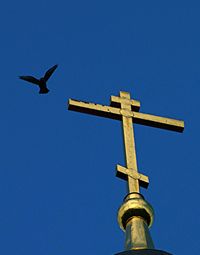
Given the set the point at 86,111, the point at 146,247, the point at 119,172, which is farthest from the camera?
the point at 86,111

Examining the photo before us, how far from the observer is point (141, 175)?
13.6 m

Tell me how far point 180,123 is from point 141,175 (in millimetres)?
1679

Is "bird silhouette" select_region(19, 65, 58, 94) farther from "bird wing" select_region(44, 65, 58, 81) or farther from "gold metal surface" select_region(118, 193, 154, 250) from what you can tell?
"gold metal surface" select_region(118, 193, 154, 250)

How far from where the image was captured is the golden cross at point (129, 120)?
13555mm

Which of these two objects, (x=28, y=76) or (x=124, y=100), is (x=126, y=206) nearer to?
(x=124, y=100)

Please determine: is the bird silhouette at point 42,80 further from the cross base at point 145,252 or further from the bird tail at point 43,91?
the cross base at point 145,252

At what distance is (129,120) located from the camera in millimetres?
14531

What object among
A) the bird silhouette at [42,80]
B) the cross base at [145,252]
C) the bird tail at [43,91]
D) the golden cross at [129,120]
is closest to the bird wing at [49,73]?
the bird silhouette at [42,80]

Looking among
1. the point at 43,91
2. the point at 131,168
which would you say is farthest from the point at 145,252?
the point at 43,91

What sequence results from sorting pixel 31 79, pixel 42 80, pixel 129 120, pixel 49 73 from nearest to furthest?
pixel 129 120
pixel 42 80
pixel 31 79
pixel 49 73

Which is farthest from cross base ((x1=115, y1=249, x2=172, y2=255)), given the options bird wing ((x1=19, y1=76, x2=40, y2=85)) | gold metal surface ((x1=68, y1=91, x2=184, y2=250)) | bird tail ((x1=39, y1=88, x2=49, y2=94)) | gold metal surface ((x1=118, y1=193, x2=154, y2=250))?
bird wing ((x1=19, y1=76, x2=40, y2=85))

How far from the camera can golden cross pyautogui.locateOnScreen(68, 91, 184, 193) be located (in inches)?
534

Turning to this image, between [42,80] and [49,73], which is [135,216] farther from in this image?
[49,73]

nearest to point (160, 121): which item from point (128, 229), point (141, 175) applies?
point (141, 175)
